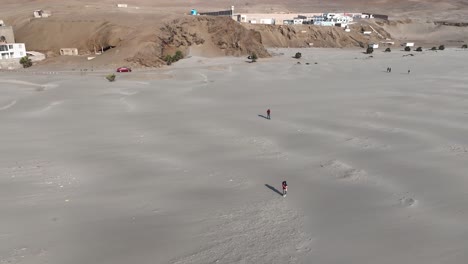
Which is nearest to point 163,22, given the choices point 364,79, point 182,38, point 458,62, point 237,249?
point 182,38

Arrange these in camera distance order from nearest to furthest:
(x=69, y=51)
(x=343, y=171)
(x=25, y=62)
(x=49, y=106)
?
1. (x=343, y=171)
2. (x=49, y=106)
3. (x=25, y=62)
4. (x=69, y=51)

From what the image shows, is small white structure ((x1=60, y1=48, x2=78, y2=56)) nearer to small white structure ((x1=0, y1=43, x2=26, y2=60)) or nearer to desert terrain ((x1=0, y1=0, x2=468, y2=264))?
small white structure ((x1=0, y1=43, x2=26, y2=60))

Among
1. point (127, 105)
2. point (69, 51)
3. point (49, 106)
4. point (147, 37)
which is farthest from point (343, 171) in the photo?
point (69, 51)

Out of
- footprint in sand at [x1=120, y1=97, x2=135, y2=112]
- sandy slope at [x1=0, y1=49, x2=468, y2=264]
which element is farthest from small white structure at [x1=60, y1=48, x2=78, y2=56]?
footprint in sand at [x1=120, y1=97, x2=135, y2=112]

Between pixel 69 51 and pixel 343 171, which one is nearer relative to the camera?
pixel 343 171

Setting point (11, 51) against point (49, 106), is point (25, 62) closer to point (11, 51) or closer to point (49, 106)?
point (11, 51)

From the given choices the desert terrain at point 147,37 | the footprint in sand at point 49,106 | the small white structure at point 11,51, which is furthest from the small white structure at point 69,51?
the footprint in sand at point 49,106

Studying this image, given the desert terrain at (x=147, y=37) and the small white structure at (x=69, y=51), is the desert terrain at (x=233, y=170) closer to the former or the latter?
the desert terrain at (x=147, y=37)
